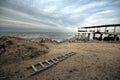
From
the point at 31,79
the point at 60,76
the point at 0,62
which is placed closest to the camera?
the point at 31,79

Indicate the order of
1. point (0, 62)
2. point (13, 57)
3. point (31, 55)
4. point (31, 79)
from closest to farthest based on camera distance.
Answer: point (31, 79) → point (0, 62) → point (13, 57) → point (31, 55)

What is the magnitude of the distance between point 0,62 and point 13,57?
2.46ft

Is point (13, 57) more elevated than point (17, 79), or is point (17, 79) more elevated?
point (13, 57)

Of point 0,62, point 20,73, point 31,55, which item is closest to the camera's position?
point 20,73

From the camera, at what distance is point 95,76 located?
3.69 metres

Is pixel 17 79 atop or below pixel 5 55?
below

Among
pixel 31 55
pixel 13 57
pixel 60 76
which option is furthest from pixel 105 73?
pixel 13 57

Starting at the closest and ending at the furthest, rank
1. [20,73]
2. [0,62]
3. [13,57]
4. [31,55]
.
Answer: [20,73]
[0,62]
[13,57]
[31,55]

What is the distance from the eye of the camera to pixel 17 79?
352 cm

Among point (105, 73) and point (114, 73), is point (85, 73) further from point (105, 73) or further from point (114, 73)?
point (114, 73)

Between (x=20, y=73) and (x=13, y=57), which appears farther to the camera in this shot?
(x=13, y=57)

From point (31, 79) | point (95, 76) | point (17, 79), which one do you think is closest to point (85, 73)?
point (95, 76)

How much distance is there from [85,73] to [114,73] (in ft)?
4.30

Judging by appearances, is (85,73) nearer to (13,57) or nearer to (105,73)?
(105,73)
